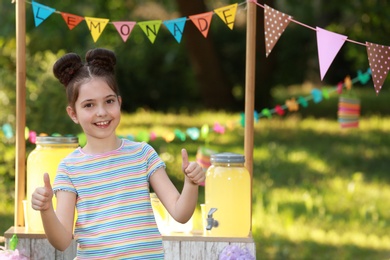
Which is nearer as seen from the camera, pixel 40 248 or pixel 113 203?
pixel 113 203

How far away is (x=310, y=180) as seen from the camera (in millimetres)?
8484

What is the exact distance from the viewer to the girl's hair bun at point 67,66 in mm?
2990

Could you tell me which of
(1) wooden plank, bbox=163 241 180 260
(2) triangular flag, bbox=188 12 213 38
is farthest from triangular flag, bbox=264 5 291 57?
(1) wooden plank, bbox=163 241 180 260

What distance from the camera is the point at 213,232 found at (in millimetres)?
3355

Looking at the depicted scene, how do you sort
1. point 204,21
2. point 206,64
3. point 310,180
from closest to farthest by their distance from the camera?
point 204,21 → point 310,180 → point 206,64

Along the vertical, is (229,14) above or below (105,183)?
above

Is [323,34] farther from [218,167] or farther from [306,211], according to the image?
[306,211]

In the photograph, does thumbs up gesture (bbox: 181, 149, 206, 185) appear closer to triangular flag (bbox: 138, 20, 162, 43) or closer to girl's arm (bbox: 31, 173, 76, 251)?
girl's arm (bbox: 31, 173, 76, 251)

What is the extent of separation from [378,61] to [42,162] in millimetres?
1341

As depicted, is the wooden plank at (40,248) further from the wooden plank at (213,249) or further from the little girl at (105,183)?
the wooden plank at (213,249)

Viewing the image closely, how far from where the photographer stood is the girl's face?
9.54ft

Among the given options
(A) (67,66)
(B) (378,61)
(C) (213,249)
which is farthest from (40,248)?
(B) (378,61)

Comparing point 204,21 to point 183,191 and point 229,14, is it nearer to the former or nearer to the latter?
point 229,14

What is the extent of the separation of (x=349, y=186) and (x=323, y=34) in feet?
16.6
